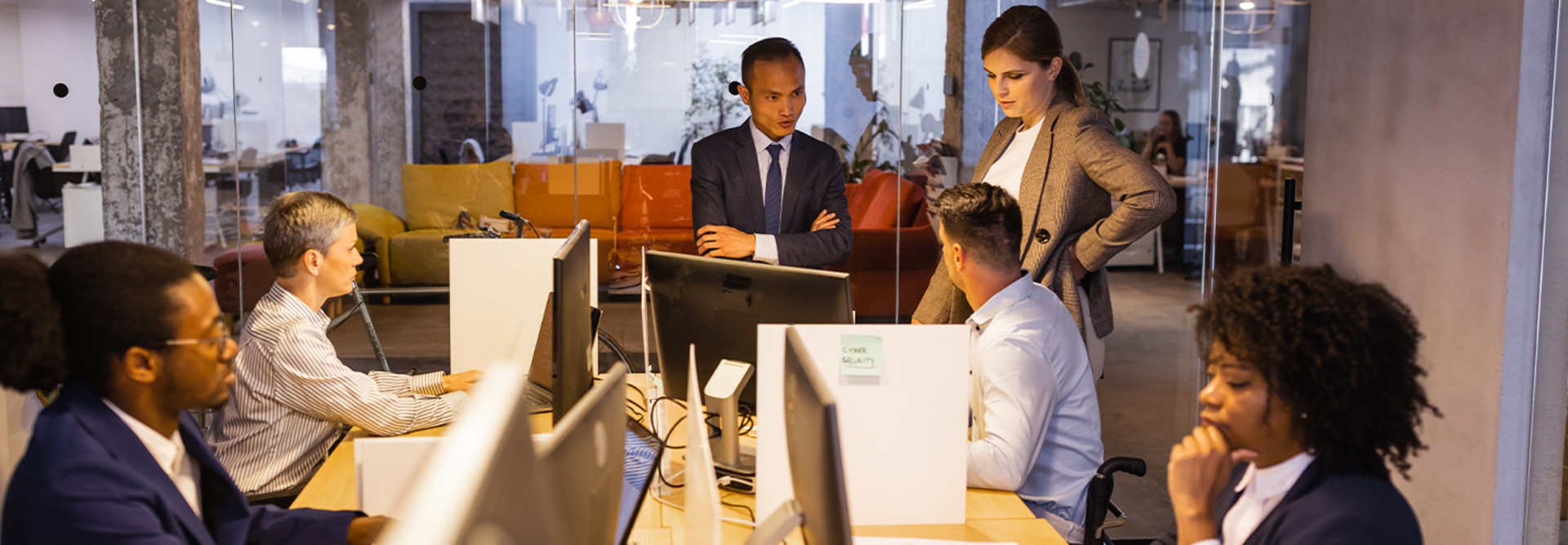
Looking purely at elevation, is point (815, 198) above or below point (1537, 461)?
above

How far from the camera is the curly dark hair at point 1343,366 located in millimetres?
1362

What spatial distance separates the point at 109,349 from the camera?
1.47 m

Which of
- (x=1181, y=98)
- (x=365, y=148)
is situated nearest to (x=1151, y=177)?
(x=1181, y=98)

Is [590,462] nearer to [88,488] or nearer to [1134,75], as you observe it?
[88,488]

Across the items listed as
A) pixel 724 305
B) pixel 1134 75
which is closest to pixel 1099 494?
pixel 724 305

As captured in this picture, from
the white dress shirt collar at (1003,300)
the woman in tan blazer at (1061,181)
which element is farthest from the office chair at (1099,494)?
the woman in tan blazer at (1061,181)

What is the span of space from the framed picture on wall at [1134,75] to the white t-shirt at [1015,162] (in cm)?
180

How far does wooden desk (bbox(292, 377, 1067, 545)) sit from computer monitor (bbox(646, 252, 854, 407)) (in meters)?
0.34

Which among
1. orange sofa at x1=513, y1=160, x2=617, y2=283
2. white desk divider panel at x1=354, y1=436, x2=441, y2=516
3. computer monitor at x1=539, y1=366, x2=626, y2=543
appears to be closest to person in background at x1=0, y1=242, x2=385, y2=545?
white desk divider panel at x1=354, y1=436, x2=441, y2=516

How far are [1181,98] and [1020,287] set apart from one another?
2846 millimetres

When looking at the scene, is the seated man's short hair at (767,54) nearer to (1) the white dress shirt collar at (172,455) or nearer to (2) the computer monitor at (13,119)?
(1) the white dress shirt collar at (172,455)

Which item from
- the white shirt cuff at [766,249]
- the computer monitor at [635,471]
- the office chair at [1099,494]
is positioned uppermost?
the white shirt cuff at [766,249]

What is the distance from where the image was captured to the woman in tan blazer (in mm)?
2906

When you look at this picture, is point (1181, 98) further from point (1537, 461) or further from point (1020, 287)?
point (1020, 287)
